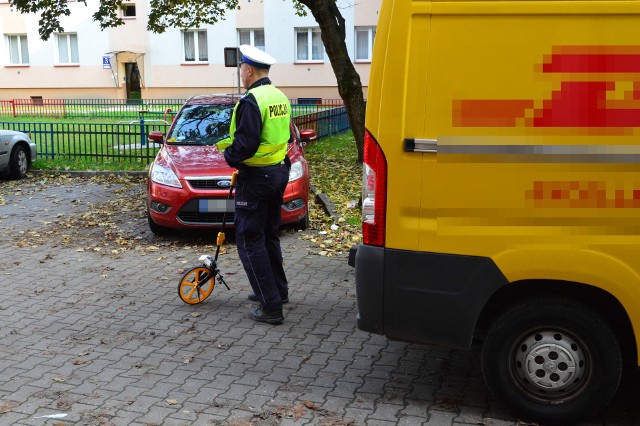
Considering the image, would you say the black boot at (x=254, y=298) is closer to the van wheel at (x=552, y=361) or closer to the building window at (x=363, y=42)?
the van wheel at (x=552, y=361)

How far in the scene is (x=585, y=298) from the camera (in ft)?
13.9

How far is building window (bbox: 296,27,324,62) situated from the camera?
38.4 m

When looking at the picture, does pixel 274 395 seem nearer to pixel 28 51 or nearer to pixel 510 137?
pixel 510 137

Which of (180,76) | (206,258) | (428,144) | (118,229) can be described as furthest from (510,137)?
(180,76)

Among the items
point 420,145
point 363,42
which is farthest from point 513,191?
point 363,42

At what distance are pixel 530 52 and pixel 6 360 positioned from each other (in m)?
3.97

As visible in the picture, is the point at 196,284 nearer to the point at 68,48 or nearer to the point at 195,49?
the point at 195,49

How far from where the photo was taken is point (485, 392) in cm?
487

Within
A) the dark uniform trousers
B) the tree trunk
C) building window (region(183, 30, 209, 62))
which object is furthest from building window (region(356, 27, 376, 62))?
the dark uniform trousers

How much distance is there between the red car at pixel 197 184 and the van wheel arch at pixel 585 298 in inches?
193

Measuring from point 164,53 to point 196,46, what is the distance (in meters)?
1.70

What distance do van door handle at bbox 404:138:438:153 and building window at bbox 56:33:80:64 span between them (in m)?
40.6

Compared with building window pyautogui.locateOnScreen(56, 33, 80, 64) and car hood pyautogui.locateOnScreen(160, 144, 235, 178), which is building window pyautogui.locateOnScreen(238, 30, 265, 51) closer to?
building window pyautogui.locateOnScreen(56, 33, 80, 64)

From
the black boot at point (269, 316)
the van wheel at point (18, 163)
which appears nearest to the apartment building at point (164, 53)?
the van wheel at point (18, 163)
